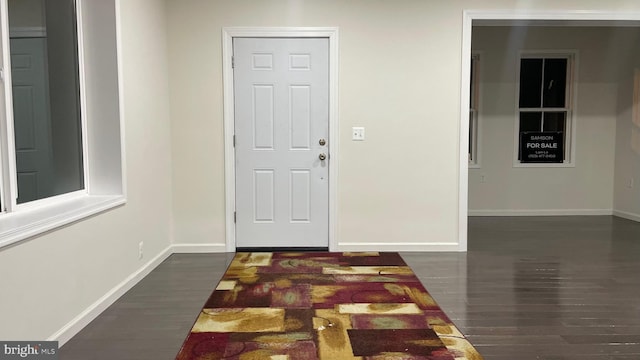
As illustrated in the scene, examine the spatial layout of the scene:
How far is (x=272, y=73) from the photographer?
4691mm

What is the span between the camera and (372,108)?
471 centimetres

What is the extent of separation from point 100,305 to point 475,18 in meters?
4.00

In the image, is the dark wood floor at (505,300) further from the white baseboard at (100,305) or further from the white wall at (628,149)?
the white wall at (628,149)

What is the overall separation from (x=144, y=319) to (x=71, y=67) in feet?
5.72

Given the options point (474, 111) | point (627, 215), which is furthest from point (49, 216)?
point (627, 215)

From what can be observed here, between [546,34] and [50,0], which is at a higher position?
[546,34]

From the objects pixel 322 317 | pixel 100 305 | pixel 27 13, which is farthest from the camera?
pixel 100 305

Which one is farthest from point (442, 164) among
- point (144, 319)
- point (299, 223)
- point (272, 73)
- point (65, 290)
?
point (65, 290)

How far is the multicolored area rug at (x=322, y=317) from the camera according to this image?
2.54 metres

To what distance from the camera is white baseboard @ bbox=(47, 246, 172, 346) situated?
267 centimetres

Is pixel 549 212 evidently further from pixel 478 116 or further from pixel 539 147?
pixel 478 116

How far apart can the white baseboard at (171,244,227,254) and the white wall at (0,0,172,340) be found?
0.16 metres

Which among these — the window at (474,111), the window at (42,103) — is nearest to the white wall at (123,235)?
the window at (42,103)

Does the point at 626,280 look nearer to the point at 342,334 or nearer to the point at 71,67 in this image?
the point at 342,334
